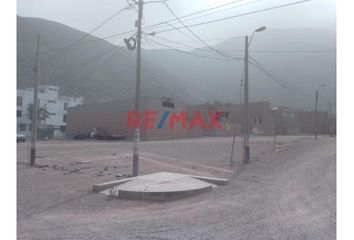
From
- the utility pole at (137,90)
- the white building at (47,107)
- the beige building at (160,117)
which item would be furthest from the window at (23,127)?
the utility pole at (137,90)

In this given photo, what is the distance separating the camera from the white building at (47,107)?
88.1 meters

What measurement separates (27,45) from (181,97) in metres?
60.8

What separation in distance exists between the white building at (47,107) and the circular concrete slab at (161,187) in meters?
79.3

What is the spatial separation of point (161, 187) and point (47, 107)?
8996 cm

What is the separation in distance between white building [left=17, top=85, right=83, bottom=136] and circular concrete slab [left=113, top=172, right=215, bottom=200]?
260 feet

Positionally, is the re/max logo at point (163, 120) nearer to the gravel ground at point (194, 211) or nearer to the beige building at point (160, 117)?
the beige building at point (160, 117)

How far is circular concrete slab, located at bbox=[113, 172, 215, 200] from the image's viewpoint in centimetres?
1105

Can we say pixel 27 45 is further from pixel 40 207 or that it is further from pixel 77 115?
pixel 40 207

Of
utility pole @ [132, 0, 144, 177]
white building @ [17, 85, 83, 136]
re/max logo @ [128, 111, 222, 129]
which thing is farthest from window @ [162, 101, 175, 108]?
utility pole @ [132, 0, 144, 177]

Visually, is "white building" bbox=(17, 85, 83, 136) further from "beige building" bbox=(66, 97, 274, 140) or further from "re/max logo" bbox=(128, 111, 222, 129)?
"re/max logo" bbox=(128, 111, 222, 129)

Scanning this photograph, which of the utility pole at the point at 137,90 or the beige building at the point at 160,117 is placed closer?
the utility pole at the point at 137,90

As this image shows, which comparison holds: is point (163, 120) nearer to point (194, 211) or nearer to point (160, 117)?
point (160, 117)

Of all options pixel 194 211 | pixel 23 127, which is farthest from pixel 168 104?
pixel 194 211

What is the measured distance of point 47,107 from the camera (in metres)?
95.2
